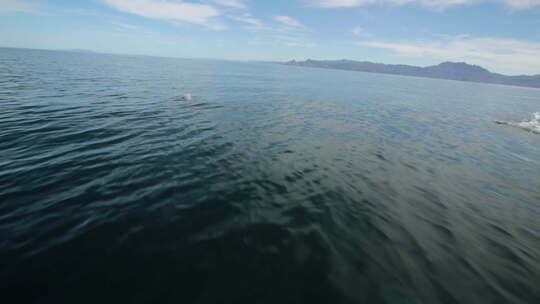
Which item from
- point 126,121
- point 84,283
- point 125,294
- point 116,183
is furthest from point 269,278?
point 126,121

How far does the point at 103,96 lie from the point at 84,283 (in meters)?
28.2

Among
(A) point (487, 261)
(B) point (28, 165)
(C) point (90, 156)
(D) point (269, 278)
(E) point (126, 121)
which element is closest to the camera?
(D) point (269, 278)

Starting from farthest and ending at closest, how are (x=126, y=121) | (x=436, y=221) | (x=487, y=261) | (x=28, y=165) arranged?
1. (x=126, y=121)
2. (x=28, y=165)
3. (x=436, y=221)
4. (x=487, y=261)

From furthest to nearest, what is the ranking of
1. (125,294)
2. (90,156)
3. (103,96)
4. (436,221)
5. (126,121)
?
(103,96), (126,121), (90,156), (436,221), (125,294)

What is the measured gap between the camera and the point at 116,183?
9094 mm

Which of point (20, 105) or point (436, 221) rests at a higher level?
point (20, 105)

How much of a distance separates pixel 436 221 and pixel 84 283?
1192 cm

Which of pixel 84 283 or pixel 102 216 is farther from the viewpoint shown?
pixel 102 216

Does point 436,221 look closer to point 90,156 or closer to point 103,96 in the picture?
point 90,156

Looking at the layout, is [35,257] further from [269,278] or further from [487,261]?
[487,261]

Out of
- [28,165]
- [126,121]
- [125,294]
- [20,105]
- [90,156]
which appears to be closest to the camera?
[125,294]

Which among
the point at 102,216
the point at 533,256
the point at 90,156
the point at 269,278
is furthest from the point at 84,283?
the point at 533,256

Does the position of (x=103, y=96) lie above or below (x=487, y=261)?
above

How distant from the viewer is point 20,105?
764 inches
